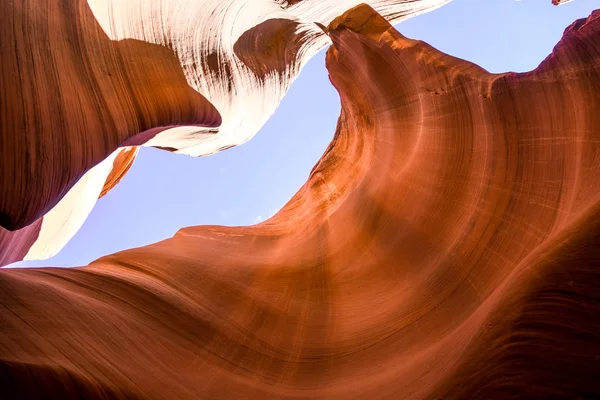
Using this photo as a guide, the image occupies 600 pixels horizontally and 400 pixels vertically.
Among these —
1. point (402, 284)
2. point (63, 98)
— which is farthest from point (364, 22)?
point (63, 98)

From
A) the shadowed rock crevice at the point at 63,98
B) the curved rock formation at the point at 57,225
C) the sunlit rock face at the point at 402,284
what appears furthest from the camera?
the curved rock formation at the point at 57,225

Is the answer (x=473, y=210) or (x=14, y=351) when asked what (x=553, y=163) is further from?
(x=14, y=351)

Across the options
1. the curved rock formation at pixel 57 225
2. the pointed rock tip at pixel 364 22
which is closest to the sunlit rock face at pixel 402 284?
the pointed rock tip at pixel 364 22

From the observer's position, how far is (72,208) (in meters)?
6.07

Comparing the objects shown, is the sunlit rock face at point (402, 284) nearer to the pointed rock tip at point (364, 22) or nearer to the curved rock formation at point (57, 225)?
the pointed rock tip at point (364, 22)

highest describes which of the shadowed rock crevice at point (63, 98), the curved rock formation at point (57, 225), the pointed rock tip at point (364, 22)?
the pointed rock tip at point (364, 22)

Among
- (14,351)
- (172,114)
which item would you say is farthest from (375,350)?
(172,114)

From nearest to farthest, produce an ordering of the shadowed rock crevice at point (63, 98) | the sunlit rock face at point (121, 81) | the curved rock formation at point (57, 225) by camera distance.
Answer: the shadowed rock crevice at point (63, 98) < the sunlit rock face at point (121, 81) < the curved rock formation at point (57, 225)

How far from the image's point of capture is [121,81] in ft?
11.5

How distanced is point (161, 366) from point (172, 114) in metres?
2.29

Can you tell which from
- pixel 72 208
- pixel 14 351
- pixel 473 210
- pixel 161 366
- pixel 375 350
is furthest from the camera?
pixel 72 208

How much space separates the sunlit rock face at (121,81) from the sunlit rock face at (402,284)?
80cm

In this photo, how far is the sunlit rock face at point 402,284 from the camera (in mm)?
1643

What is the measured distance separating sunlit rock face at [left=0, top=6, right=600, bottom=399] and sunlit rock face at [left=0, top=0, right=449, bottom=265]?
80cm
